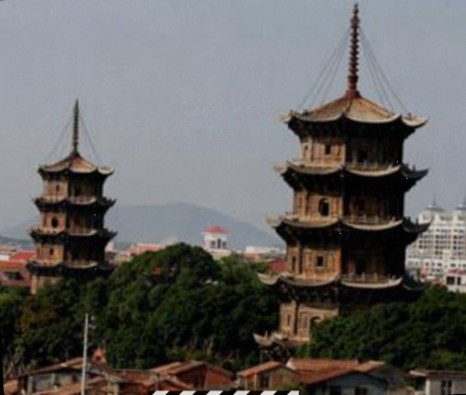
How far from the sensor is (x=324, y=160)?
41438 mm

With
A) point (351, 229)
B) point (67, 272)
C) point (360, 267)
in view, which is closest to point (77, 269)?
point (67, 272)

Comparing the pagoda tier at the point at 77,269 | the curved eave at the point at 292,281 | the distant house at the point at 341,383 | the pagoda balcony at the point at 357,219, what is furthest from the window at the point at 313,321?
the pagoda tier at the point at 77,269

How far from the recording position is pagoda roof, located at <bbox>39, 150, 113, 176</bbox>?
193 ft

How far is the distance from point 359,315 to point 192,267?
49.7 feet

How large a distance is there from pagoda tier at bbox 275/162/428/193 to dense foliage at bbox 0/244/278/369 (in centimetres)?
387

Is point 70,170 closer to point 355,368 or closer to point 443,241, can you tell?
point 355,368

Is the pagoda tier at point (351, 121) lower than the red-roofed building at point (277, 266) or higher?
higher

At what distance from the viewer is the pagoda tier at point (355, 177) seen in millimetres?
40812

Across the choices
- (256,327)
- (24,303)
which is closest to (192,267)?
(24,303)

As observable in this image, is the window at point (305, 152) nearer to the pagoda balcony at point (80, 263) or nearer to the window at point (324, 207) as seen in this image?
the window at point (324, 207)

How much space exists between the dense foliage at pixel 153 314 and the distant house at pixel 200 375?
4989 millimetres

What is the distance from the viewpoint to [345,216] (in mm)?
41188

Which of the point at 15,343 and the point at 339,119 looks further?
the point at 15,343

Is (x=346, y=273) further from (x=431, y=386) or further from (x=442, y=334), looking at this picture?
(x=431, y=386)
